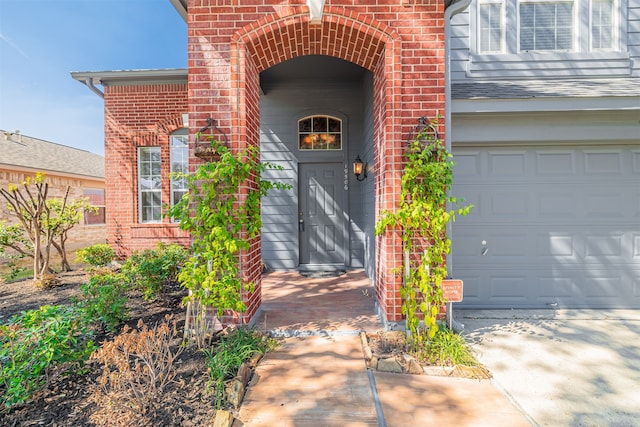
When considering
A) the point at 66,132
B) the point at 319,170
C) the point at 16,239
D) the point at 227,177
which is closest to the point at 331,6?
the point at 227,177

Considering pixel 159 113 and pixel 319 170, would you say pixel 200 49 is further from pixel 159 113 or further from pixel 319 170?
pixel 159 113

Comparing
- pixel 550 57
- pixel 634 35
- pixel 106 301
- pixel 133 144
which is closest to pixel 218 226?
pixel 106 301

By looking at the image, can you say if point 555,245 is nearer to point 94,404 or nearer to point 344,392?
point 344,392

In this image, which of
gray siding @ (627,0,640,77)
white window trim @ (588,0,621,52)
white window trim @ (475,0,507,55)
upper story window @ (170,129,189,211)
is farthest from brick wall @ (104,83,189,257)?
gray siding @ (627,0,640,77)

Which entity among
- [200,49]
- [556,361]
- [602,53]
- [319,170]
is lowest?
[556,361]

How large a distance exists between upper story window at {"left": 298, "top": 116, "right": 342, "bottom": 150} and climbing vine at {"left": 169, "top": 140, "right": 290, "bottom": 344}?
10.0 ft

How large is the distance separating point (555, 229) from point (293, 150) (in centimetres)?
438

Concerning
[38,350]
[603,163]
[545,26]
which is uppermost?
[545,26]

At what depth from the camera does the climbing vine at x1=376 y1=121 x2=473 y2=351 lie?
265cm

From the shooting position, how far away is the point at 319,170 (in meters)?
5.85

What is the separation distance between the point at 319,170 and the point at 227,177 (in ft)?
10.6

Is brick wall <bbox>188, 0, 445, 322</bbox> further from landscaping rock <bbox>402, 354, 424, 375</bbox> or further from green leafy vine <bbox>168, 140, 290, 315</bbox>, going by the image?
landscaping rock <bbox>402, 354, 424, 375</bbox>

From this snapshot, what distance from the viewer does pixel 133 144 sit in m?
6.05

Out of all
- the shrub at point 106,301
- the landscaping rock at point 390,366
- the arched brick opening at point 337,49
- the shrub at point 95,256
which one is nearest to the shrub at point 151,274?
the shrub at point 106,301
